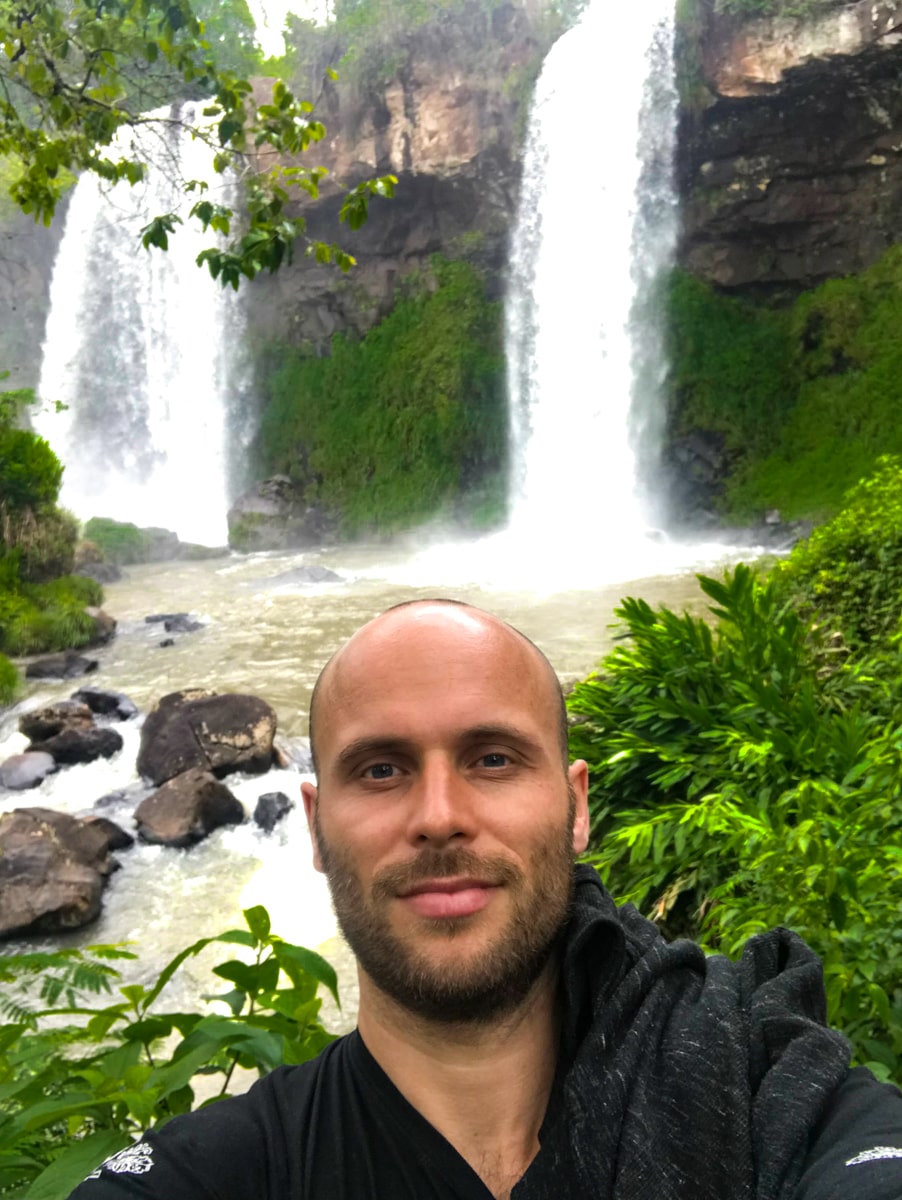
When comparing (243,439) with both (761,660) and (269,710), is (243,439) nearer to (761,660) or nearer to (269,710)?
(269,710)

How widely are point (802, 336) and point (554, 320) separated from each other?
532cm

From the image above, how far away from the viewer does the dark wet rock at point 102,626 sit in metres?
13.5

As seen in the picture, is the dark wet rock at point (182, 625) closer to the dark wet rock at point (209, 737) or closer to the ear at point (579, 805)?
the dark wet rock at point (209, 737)

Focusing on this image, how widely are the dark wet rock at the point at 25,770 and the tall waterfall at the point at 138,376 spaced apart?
18.1m

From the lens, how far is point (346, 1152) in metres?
1.28

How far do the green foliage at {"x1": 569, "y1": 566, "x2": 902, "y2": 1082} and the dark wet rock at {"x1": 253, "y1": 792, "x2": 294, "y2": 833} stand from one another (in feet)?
9.46

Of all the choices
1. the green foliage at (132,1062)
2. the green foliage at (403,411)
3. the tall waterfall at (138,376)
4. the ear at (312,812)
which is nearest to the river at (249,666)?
the green foliage at (403,411)

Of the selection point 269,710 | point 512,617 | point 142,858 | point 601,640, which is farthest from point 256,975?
point 512,617

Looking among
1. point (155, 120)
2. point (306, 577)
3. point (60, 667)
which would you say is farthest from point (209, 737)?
point (306, 577)

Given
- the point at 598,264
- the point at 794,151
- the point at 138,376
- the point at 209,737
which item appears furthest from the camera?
the point at 138,376

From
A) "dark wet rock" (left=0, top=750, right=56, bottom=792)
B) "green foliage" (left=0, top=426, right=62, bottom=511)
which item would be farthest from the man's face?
"green foliage" (left=0, top=426, right=62, bottom=511)

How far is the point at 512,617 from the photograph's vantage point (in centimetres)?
1295

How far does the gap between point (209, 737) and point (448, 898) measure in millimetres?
7426

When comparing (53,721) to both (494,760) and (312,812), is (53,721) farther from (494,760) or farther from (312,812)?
(494,760)
